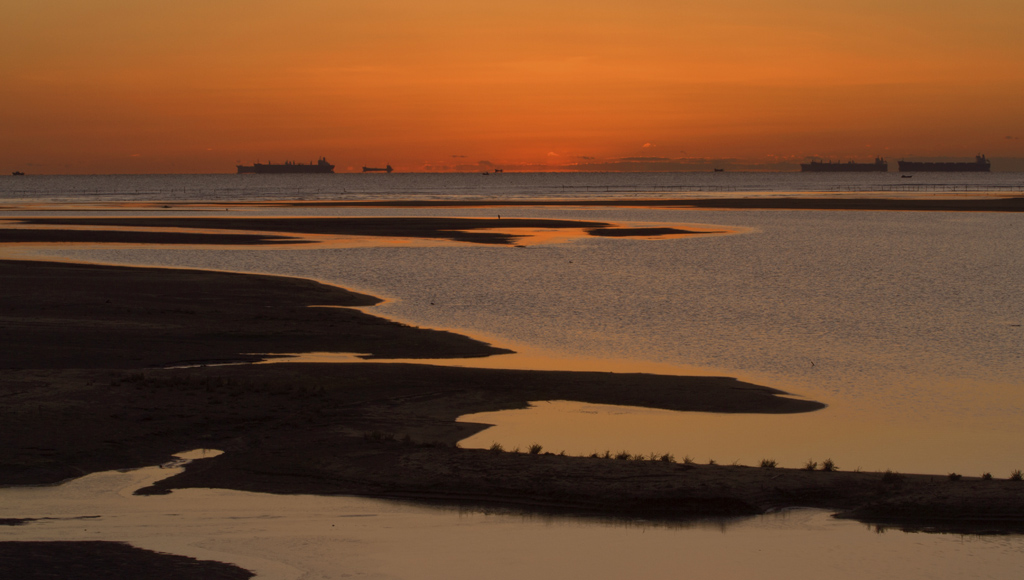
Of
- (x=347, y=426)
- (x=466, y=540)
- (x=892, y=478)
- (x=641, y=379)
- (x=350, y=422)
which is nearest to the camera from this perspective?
(x=466, y=540)

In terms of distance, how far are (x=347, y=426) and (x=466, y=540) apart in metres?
5.19

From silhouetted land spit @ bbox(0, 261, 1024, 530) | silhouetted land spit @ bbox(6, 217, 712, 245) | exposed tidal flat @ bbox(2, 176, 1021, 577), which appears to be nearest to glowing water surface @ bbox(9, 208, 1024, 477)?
exposed tidal flat @ bbox(2, 176, 1021, 577)

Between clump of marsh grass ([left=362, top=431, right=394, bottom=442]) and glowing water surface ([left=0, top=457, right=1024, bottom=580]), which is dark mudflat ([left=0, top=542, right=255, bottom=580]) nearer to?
glowing water surface ([left=0, top=457, right=1024, bottom=580])

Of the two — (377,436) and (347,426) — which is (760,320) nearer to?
(347,426)

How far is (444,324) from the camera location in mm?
29266

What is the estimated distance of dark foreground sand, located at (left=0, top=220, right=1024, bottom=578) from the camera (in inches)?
507

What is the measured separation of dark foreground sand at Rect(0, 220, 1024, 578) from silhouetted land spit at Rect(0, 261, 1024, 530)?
0.04 meters

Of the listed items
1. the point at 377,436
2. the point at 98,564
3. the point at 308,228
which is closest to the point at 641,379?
the point at 377,436

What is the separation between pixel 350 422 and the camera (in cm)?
1669

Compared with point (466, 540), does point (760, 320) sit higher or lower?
higher

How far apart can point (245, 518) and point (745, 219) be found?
81.9 m

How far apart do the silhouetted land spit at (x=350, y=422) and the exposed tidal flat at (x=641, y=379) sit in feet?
0.20

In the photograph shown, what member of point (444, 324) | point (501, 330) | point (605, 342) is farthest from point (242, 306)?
point (605, 342)

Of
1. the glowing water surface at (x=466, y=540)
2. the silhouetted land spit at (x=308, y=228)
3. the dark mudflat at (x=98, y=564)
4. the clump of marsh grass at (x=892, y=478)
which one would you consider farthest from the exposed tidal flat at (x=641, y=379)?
the silhouetted land spit at (x=308, y=228)
